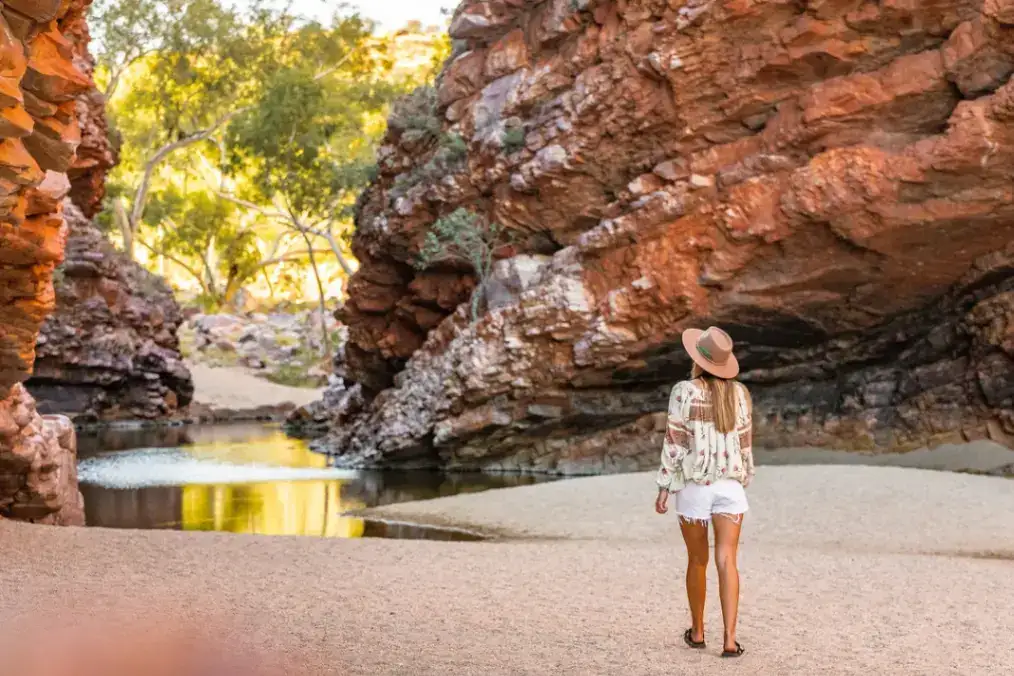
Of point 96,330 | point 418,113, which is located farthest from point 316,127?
point 418,113

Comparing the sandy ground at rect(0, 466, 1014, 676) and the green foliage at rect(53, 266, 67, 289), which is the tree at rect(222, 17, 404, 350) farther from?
the sandy ground at rect(0, 466, 1014, 676)

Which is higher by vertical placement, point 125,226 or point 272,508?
point 125,226

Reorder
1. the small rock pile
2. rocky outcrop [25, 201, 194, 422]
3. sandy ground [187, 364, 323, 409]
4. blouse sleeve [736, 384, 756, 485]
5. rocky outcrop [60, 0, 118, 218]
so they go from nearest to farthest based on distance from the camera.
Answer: blouse sleeve [736, 384, 756, 485]
the small rock pile
rocky outcrop [60, 0, 118, 218]
rocky outcrop [25, 201, 194, 422]
sandy ground [187, 364, 323, 409]

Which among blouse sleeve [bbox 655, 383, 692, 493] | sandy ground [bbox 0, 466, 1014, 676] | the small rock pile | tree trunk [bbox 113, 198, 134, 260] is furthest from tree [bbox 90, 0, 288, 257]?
blouse sleeve [bbox 655, 383, 692, 493]

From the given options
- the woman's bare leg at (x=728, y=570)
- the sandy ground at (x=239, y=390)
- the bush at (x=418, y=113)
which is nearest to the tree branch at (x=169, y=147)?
the sandy ground at (x=239, y=390)

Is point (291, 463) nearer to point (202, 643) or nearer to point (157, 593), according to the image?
point (157, 593)

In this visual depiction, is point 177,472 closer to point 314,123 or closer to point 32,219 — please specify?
point 32,219

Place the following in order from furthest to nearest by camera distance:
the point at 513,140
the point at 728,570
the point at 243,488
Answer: the point at 513,140 → the point at 243,488 → the point at 728,570

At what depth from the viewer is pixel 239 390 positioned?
1634 inches

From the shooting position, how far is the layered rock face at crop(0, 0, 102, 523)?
17.4 feet

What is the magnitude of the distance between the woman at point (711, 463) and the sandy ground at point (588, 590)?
1.51 ft

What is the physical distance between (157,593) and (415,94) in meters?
A: 17.9

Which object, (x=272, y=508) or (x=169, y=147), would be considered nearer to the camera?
(x=272, y=508)

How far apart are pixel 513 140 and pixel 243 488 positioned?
7695 mm
